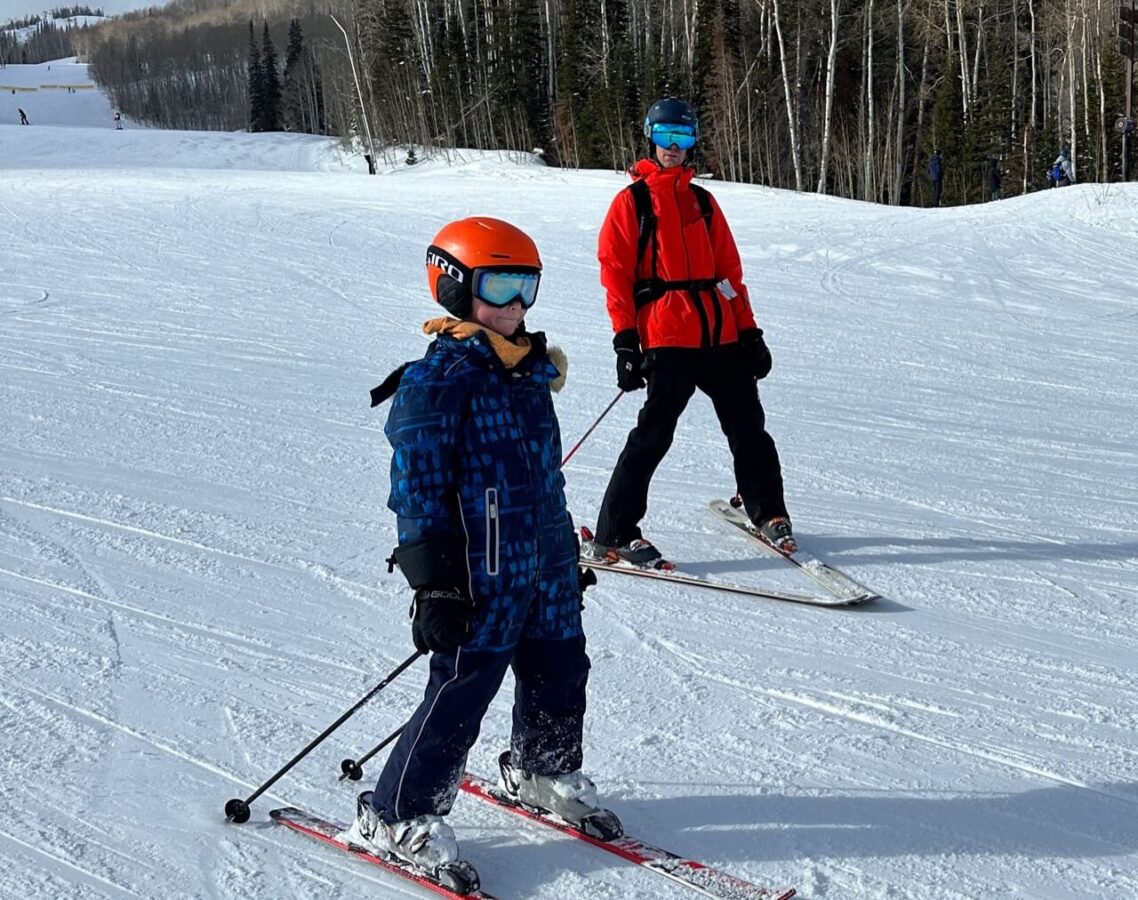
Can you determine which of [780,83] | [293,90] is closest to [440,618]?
[780,83]

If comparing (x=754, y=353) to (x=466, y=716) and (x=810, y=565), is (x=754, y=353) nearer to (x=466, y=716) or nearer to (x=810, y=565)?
(x=810, y=565)

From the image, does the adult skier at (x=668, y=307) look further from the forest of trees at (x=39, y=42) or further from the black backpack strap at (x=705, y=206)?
the forest of trees at (x=39, y=42)

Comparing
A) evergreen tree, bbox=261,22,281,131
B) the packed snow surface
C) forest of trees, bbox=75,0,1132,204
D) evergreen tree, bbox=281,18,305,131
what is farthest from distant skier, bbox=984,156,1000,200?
evergreen tree, bbox=281,18,305,131

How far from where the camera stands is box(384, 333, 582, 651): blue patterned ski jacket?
2318 mm

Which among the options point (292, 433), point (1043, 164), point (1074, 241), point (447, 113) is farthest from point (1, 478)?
point (447, 113)

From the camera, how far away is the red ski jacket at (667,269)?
431 centimetres

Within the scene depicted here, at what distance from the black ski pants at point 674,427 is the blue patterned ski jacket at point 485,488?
1.87m

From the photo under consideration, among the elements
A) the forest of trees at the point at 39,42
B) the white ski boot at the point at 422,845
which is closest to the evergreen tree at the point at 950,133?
the white ski boot at the point at 422,845

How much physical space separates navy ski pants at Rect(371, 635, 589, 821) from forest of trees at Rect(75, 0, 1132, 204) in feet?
81.3

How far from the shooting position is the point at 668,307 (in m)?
4.32

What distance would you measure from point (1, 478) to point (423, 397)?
4033 millimetres

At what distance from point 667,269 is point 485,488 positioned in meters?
2.16

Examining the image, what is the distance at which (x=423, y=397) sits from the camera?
2.34 metres

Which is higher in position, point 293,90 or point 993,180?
point 293,90
